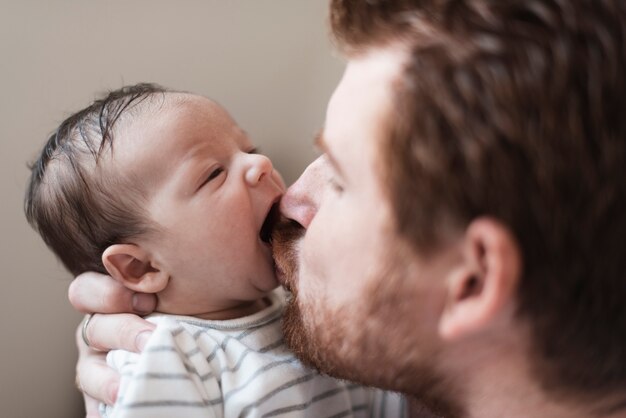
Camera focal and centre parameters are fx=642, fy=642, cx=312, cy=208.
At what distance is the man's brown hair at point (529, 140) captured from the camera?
2.01 ft

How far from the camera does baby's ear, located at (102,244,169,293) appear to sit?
102 cm

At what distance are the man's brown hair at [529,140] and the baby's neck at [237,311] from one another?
1.59 ft

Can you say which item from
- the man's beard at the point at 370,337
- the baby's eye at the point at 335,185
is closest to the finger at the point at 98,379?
the man's beard at the point at 370,337

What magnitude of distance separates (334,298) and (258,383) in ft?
0.68

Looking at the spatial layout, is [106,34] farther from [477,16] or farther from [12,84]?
[477,16]

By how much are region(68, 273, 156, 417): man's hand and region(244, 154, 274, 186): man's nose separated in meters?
0.27

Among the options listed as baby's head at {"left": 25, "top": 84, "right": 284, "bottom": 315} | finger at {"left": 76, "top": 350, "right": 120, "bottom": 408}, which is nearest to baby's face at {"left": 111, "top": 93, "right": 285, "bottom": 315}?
baby's head at {"left": 25, "top": 84, "right": 284, "bottom": 315}

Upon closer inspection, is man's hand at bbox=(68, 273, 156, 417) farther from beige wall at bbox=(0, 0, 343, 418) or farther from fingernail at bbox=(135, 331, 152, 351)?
beige wall at bbox=(0, 0, 343, 418)

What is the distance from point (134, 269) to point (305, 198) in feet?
1.07

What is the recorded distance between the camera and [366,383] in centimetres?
88

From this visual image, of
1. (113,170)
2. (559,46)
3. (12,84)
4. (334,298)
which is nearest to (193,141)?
(113,170)

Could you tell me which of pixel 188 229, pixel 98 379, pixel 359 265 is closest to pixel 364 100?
pixel 359 265

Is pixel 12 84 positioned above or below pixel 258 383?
above

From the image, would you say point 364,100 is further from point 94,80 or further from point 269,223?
point 94,80
